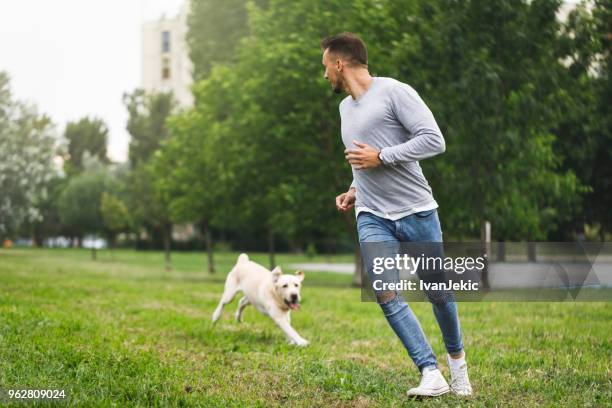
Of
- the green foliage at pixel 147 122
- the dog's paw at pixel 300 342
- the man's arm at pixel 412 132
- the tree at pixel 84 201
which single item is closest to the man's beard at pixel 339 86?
the man's arm at pixel 412 132

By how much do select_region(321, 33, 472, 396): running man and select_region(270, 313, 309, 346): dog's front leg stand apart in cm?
273

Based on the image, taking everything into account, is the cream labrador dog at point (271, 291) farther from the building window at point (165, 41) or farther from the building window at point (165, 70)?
the building window at point (165, 41)

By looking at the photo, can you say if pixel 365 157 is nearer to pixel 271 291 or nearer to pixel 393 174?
pixel 393 174

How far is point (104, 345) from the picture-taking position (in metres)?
6.01

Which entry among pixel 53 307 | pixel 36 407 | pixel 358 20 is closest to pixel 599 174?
pixel 358 20

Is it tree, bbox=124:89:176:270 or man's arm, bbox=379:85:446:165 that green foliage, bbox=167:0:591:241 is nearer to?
man's arm, bbox=379:85:446:165

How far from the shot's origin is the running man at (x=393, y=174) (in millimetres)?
4238

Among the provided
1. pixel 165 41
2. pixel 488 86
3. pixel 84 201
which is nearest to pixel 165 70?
pixel 165 41

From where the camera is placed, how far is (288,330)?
7223 millimetres

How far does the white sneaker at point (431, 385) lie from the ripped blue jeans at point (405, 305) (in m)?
0.05

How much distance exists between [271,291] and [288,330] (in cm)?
58

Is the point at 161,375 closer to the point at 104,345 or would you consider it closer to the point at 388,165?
the point at 104,345

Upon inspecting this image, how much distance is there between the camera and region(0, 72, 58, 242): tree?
2747 centimetres

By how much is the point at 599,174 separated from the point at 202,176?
12420mm
